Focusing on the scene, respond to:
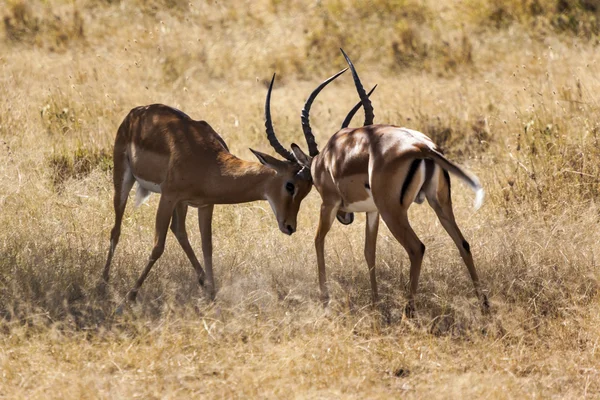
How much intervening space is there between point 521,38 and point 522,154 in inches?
214

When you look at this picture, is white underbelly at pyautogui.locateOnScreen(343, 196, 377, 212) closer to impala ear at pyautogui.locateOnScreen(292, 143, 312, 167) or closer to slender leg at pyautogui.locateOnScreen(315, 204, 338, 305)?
slender leg at pyautogui.locateOnScreen(315, 204, 338, 305)

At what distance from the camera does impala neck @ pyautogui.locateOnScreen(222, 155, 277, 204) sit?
243 inches

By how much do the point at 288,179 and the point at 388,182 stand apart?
101cm

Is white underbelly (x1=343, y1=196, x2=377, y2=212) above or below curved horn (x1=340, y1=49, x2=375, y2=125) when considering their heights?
below

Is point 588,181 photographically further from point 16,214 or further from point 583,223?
point 16,214

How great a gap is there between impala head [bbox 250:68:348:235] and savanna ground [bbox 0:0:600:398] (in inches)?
19.5

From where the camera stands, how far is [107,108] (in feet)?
34.1

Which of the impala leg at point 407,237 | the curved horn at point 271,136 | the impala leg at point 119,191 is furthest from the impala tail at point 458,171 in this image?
the impala leg at point 119,191

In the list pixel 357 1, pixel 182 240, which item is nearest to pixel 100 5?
pixel 357 1

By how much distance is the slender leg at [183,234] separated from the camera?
21.4ft

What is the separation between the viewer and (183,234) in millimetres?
6648

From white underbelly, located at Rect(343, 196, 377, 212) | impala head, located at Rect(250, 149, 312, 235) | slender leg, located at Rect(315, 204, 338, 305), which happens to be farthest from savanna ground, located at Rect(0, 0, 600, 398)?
white underbelly, located at Rect(343, 196, 377, 212)

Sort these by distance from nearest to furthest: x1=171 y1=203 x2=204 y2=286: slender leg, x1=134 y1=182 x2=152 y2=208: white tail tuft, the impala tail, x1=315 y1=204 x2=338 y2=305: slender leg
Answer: the impala tail → x1=315 y1=204 x2=338 y2=305: slender leg → x1=171 y1=203 x2=204 y2=286: slender leg → x1=134 y1=182 x2=152 y2=208: white tail tuft

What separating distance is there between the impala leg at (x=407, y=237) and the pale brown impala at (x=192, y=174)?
3.16ft
